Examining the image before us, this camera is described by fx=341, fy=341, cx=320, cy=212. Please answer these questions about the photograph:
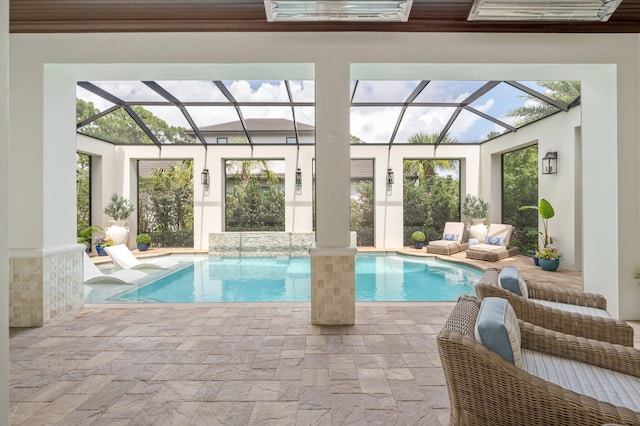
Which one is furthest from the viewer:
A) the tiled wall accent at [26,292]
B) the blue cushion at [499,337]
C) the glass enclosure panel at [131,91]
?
the glass enclosure panel at [131,91]

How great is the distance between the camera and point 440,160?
36.5 feet

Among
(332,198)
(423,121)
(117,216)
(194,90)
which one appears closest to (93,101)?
(194,90)

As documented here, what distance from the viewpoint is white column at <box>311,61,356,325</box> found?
3.86 m

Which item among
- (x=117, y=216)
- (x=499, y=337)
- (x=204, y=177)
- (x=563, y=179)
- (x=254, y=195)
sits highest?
(x=204, y=177)

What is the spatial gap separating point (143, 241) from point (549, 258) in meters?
10.5

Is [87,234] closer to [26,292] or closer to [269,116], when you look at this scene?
[269,116]

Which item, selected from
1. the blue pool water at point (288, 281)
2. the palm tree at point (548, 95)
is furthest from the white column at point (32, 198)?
the palm tree at point (548, 95)

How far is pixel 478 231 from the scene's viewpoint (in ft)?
32.0

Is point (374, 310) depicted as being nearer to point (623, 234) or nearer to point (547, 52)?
point (623, 234)

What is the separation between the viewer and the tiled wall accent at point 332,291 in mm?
3854

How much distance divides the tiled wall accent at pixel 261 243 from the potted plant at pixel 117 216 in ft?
7.98

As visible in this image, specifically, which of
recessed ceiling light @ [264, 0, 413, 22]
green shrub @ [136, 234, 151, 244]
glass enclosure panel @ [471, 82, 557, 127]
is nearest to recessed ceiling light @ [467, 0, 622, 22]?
recessed ceiling light @ [264, 0, 413, 22]

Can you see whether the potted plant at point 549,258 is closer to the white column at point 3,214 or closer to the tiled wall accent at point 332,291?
the tiled wall accent at point 332,291

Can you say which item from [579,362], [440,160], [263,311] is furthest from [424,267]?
[579,362]
